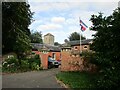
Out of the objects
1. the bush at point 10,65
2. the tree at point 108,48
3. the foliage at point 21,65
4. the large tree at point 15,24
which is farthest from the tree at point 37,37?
the tree at point 108,48

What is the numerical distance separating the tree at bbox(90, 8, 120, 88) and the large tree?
10393mm

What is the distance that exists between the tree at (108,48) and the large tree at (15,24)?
1039 centimetres

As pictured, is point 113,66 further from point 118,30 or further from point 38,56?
point 38,56

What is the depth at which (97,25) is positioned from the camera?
17469 millimetres

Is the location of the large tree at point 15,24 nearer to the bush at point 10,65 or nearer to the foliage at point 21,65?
the foliage at point 21,65

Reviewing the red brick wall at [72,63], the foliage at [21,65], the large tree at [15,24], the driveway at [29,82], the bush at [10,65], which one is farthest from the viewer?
the foliage at [21,65]

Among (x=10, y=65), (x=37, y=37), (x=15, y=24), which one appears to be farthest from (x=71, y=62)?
(x=37, y=37)

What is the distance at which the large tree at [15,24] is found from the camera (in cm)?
2547

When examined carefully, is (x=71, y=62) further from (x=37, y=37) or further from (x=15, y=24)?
(x=37, y=37)

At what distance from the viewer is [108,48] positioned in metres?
15.2

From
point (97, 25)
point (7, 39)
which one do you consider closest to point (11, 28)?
point (7, 39)

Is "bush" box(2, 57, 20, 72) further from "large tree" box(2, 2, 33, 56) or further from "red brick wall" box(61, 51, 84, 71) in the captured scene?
"red brick wall" box(61, 51, 84, 71)

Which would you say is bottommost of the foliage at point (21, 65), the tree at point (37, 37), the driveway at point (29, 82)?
the driveway at point (29, 82)

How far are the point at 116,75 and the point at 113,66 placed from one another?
68 cm
